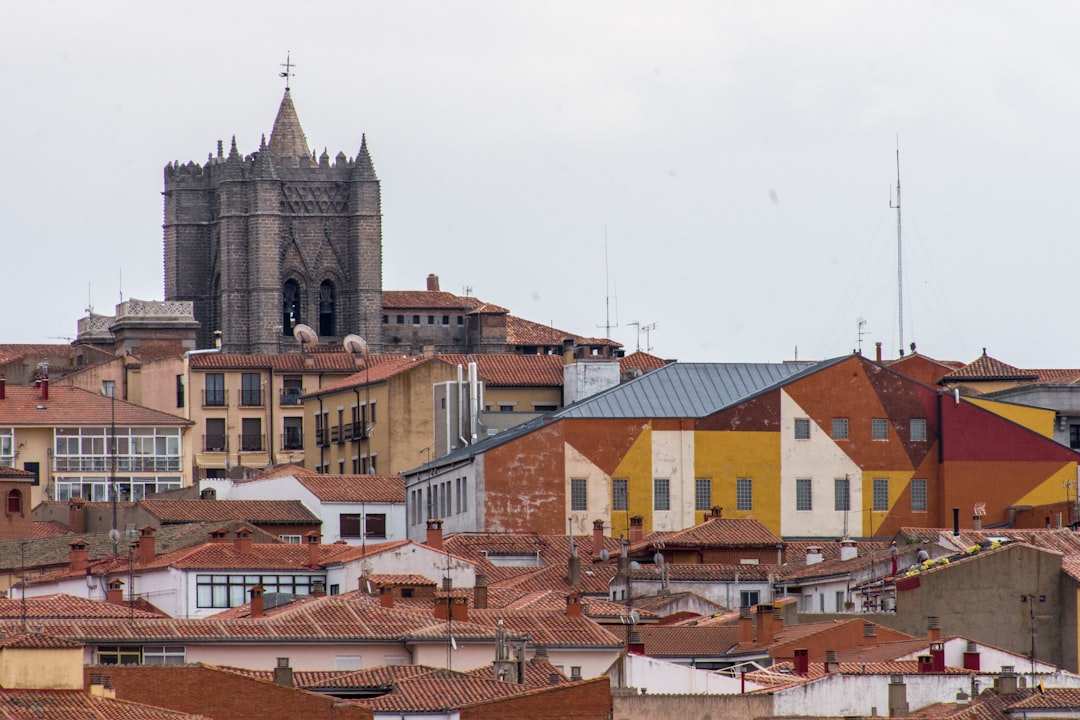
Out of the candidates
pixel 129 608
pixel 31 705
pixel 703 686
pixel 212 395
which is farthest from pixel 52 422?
pixel 31 705

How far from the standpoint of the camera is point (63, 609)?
5631cm

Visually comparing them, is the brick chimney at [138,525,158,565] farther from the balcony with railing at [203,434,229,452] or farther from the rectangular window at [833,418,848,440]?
the balcony with railing at [203,434,229,452]

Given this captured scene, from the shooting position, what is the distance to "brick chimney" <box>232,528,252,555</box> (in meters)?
70.6

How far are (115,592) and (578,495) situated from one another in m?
22.7

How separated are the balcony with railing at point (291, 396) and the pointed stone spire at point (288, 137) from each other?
160 feet

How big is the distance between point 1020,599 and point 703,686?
10.6 metres

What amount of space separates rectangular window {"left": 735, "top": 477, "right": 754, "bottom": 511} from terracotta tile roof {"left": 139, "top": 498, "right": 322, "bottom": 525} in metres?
10.9

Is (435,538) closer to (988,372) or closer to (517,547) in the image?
(517,547)

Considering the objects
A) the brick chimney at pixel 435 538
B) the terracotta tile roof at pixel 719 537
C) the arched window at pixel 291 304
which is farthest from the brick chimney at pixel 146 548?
the arched window at pixel 291 304

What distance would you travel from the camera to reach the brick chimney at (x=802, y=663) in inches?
2112

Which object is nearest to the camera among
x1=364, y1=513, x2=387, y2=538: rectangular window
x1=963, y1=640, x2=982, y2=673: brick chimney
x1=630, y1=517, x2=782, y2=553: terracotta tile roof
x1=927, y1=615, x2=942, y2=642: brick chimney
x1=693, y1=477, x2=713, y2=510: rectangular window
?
x1=963, y1=640, x2=982, y2=673: brick chimney

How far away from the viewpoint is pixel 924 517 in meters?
90.4

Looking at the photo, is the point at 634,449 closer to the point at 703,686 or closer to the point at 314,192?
the point at 703,686

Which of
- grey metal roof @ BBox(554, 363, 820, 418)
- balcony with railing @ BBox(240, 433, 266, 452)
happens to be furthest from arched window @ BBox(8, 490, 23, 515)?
A: balcony with railing @ BBox(240, 433, 266, 452)
